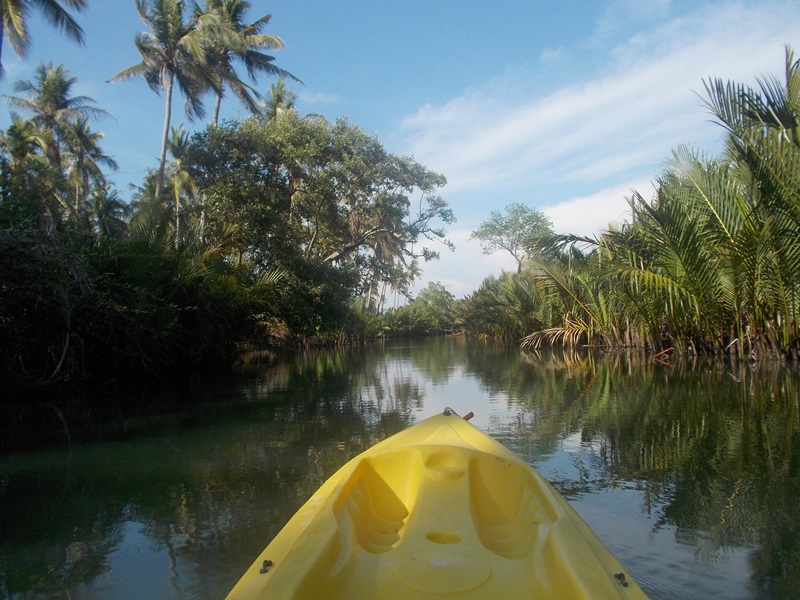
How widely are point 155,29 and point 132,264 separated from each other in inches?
674

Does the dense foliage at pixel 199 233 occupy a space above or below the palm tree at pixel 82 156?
below

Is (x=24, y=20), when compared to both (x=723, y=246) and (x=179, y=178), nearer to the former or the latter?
(x=179, y=178)

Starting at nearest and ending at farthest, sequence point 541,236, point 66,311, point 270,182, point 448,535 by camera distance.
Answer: point 448,535 → point 66,311 → point 541,236 → point 270,182

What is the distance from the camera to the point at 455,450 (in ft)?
11.9

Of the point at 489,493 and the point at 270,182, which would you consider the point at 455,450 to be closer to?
the point at 489,493

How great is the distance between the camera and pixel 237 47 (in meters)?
26.9

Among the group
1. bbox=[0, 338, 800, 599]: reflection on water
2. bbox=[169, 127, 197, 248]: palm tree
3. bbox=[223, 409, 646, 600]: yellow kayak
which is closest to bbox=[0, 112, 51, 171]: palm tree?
bbox=[169, 127, 197, 248]: palm tree

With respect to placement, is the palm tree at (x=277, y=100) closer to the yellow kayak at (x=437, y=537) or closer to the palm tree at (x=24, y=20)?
the palm tree at (x=24, y=20)

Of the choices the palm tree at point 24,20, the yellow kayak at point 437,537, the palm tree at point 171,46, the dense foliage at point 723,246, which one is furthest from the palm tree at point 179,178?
the yellow kayak at point 437,537

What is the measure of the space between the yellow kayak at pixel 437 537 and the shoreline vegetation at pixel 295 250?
269 inches

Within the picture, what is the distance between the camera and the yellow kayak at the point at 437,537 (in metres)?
2.28

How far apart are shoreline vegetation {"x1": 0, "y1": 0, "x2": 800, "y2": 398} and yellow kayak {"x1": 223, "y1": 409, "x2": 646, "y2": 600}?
6.82 meters

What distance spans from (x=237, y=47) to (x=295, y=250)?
10.9m

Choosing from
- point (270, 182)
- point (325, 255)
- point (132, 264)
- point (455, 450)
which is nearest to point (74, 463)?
point (455, 450)
